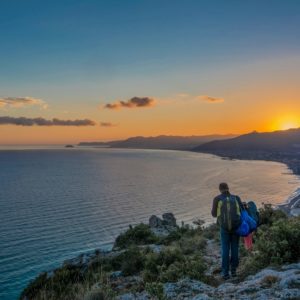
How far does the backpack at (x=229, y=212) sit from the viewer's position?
426 inches

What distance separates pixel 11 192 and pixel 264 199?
211ft

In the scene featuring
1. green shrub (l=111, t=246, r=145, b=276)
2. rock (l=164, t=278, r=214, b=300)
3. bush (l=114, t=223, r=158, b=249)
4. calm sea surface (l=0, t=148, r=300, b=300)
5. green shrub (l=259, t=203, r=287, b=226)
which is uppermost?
rock (l=164, t=278, r=214, b=300)

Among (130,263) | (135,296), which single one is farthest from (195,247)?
(135,296)

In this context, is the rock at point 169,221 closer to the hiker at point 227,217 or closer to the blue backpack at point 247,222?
the hiker at point 227,217

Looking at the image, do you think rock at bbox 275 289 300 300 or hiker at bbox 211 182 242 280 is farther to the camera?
hiker at bbox 211 182 242 280

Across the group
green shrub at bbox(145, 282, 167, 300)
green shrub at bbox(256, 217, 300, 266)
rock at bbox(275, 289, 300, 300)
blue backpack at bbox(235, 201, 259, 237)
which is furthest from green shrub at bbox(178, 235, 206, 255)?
rock at bbox(275, 289, 300, 300)

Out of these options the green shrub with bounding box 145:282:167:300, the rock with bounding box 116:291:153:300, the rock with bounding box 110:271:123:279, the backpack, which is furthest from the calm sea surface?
the green shrub with bounding box 145:282:167:300

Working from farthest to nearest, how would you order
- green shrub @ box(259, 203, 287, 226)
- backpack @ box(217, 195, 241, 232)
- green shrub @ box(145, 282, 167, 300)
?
green shrub @ box(259, 203, 287, 226) < backpack @ box(217, 195, 241, 232) < green shrub @ box(145, 282, 167, 300)

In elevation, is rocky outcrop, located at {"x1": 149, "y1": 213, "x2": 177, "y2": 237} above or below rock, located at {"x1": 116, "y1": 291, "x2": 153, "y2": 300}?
below

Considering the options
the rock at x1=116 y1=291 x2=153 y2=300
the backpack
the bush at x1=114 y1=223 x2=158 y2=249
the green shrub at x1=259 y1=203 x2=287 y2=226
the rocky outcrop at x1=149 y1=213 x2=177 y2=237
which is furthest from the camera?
the rocky outcrop at x1=149 y1=213 x2=177 y2=237

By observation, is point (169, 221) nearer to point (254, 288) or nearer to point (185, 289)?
point (185, 289)

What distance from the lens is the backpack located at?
426 inches

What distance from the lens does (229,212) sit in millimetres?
10820

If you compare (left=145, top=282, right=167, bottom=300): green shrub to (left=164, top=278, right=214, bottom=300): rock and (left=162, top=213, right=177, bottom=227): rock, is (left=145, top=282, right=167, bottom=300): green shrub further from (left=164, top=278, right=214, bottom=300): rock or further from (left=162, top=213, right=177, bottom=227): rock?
(left=162, top=213, right=177, bottom=227): rock
